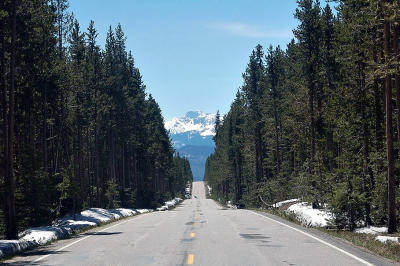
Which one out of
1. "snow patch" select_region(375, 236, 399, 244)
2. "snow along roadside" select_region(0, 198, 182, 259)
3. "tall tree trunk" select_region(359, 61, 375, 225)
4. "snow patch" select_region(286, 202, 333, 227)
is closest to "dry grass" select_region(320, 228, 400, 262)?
"snow patch" select_region(375, 236, 399, 244)

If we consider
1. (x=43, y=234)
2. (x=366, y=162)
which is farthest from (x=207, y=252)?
(x=366, y=162)

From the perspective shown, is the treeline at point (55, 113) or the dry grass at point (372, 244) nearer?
the dry grass at point (372, 244)

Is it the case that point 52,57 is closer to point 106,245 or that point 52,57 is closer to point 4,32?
point 4,32

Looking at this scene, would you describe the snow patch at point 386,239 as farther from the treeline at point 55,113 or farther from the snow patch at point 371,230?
the treeline at point 55,113

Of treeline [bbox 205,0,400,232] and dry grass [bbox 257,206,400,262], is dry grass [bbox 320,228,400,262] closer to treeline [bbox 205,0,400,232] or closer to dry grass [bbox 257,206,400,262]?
dry grass [bbox 257,206,400,262]

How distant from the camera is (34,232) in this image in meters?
21.2

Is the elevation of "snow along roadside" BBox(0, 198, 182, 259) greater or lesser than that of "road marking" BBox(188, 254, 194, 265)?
lesser

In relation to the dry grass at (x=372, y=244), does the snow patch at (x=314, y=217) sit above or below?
below

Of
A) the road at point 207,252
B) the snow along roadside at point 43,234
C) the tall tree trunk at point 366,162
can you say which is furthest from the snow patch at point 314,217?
the snow along roadside at point 43,234

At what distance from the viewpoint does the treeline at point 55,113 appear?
22203 mm

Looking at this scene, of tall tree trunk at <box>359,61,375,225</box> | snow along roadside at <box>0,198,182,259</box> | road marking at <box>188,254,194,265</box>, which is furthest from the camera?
tall tree trunk at <box>359,61,375,225</box>

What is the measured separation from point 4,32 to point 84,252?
1191cm

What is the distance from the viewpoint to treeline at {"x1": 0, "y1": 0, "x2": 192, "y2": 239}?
874 inches

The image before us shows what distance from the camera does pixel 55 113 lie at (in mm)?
40906
